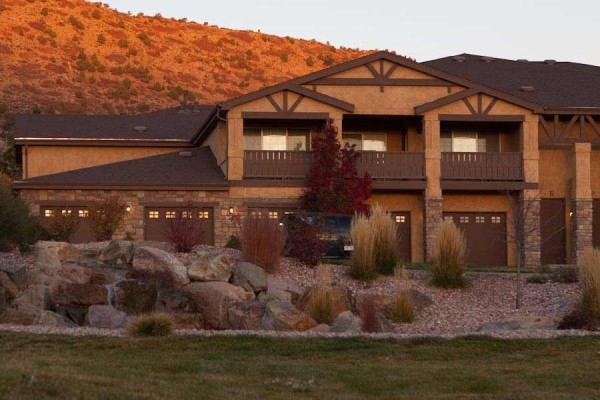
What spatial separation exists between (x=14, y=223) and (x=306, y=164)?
1162cm

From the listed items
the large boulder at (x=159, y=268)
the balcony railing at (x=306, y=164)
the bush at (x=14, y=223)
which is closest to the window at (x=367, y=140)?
the balcony railing at (x=306, y=164)

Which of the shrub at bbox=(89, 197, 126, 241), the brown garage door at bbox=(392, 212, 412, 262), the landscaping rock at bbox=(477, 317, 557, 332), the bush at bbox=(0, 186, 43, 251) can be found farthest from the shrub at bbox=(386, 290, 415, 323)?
the brown garage door at bbox=(392, 212, 412, 262)

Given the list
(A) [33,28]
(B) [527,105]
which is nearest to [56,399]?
(B) [527,105]

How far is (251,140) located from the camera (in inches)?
1363

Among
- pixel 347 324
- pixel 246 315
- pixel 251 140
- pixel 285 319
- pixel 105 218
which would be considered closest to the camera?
pixel 285 319

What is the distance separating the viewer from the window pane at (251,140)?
34.6 m

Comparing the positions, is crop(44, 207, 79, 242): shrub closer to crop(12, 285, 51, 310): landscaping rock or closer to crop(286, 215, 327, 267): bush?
crop(286, 215, 327, 267): bush

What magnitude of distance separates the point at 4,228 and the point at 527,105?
1664 cm

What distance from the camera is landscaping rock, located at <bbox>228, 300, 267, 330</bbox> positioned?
1928cm

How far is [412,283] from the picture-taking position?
2308cm

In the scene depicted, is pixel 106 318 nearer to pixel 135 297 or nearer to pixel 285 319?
pixel 135 297

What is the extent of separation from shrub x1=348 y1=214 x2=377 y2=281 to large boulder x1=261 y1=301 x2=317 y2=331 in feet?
13.9

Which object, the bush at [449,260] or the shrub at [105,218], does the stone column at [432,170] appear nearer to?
the shrub at [105,218]

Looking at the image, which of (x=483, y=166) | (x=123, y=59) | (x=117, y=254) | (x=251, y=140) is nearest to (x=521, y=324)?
(x=117, y=254)
